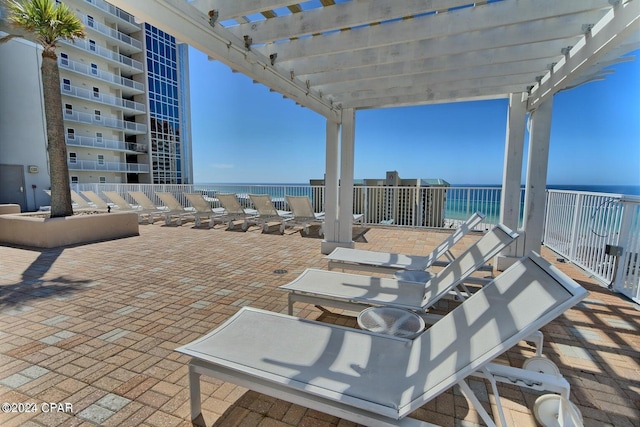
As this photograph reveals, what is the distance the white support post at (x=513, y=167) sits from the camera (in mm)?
4289

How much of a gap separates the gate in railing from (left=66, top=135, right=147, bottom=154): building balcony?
2641 cm

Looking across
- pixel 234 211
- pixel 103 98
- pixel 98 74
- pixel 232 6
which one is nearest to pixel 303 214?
pixel 234 211

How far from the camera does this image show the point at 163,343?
236cm

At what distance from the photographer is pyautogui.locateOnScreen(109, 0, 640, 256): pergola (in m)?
2.32

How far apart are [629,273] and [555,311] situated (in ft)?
11.3

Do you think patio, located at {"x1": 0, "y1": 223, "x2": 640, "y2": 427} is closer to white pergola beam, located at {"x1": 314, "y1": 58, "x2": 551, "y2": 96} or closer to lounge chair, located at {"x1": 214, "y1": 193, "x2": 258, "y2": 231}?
white pergola beam, located at {"x1": 314, "y1": 58, "x2": 551, "y2": 96}

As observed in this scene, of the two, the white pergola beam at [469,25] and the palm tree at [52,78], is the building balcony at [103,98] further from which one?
the white pergola beam at [469,25]

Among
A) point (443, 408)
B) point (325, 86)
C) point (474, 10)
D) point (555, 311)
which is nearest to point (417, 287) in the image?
point (443, 408)

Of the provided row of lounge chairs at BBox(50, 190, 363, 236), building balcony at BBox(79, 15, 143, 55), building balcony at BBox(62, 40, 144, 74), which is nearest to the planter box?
row of lounge chairs at BBox(50, 190, 363, 236)

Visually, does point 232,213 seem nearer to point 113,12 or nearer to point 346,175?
point 346,175

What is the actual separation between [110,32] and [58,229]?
24.3 metres

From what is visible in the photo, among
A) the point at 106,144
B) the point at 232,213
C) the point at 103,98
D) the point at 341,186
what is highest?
the point at 103,98

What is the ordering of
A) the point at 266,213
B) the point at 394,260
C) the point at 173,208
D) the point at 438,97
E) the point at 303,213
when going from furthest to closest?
1. the point at 173,208
2. the point at 266,213
3. the point at 303,213
4. the point at 438,97
5. the point at 394,260

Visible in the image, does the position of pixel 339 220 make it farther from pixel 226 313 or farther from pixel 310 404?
pixel 310 404
